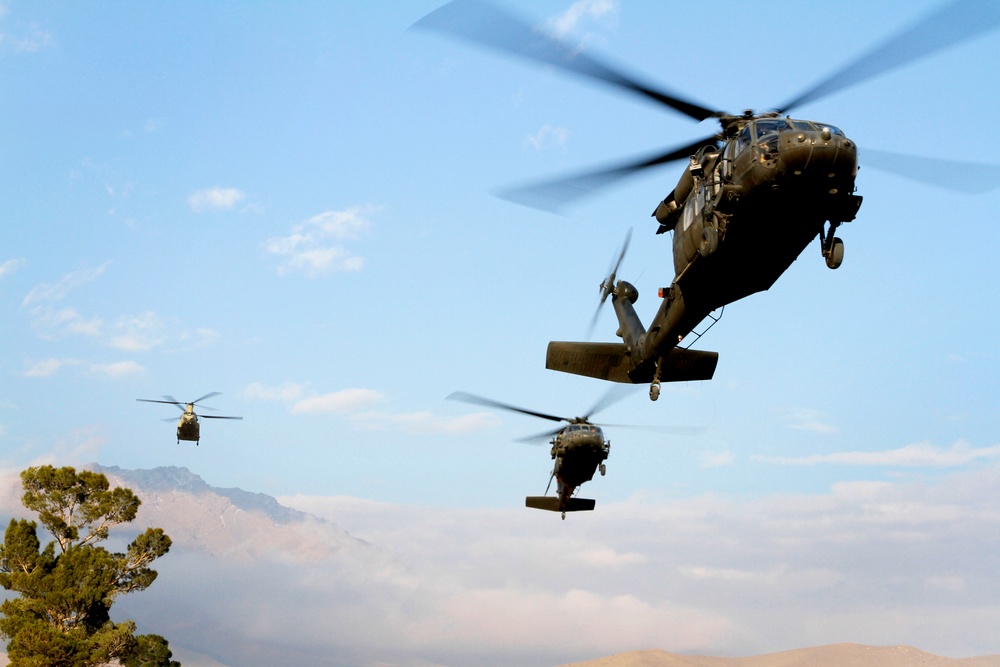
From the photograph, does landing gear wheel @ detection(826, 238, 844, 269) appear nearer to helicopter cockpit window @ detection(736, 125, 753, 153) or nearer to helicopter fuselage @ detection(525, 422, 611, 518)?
helicopter cockpit window @ detection(736, 125, 753, 153)

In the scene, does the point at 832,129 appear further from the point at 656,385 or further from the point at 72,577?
the point at 72,577

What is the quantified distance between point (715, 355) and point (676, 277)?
6.51 metres

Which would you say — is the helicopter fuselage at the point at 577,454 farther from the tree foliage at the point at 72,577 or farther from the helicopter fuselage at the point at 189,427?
the helicopter fuselage at the point at 189,427

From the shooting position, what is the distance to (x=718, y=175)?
15.9 m

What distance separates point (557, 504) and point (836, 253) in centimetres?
1904

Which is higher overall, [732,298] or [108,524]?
[732,298]

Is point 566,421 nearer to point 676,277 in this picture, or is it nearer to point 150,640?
point 676,277

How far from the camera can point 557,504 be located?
32688mm

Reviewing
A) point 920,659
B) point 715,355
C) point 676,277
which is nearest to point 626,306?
point 715,355

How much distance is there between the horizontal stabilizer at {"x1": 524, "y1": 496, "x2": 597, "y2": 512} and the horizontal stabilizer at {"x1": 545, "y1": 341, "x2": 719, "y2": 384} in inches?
354

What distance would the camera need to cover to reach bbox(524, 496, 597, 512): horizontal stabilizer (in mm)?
32562

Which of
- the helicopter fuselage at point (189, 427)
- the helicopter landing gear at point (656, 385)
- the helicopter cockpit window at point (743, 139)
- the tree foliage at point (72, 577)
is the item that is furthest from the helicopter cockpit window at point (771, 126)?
the helicopter fuselage at point (189, 427)

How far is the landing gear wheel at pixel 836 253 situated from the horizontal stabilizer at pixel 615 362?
28.0 ft

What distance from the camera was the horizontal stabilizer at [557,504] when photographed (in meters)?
32.6
